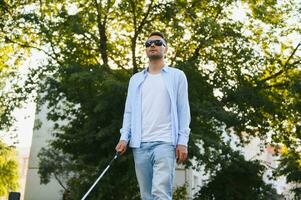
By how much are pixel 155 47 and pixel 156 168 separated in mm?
995

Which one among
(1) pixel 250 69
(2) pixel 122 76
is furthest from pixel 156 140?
(1) pixel 250 69

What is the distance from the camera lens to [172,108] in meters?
3.61

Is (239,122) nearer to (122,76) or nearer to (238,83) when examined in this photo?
(238,83)

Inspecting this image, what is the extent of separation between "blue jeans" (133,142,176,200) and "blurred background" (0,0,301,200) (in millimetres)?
8438

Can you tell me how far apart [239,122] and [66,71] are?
543 centimetres

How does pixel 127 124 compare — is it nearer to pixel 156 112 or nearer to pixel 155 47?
pixel 156 112

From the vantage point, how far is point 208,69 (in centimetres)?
1441

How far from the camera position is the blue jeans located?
11.1ft

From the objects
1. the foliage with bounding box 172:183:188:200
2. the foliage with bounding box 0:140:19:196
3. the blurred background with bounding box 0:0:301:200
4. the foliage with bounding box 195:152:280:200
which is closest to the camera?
the blurred background with bounding box 0:0:301:200

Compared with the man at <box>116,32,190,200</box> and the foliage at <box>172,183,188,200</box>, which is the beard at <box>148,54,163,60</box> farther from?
the foliage at <box>172,183,188,200</box>

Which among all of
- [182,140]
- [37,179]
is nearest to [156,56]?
[182,140]

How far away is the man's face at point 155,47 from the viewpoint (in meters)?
3.74

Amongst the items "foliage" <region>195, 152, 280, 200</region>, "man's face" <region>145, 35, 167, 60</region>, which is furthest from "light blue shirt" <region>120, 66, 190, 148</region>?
"foliage" <region>195, 152, 280, 200</region>

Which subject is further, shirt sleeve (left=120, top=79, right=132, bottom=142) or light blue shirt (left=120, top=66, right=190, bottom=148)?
shirt sleeve (left=120, top=79, right=132, bottom=142)
